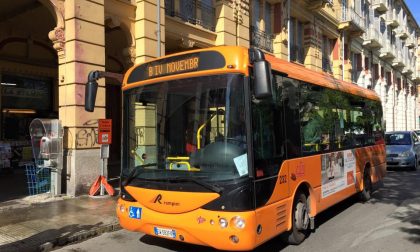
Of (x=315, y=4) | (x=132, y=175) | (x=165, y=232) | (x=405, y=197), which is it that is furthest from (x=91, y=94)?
(x=315, y=4)

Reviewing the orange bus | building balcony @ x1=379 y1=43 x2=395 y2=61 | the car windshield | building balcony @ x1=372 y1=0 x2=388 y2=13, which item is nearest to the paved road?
the orange bus

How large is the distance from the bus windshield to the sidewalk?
6.05 ft

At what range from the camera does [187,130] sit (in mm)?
5832

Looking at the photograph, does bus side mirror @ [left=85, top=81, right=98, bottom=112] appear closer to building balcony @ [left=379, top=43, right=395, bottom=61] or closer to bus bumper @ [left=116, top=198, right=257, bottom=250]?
bus bumper @ [left=116, top=198, right=257, bottom=250]

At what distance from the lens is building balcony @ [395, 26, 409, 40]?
4556 cm

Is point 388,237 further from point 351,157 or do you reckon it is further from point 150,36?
point 150,36

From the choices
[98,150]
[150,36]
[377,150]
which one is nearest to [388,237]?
[377,150]

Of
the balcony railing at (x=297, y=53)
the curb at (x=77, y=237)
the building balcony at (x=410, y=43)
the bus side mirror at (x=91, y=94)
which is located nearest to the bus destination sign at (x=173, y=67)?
the bus side mirror at (x=91, y=94)

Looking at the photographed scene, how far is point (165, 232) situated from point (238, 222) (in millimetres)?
1079

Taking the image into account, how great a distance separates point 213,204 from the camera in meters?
5.20

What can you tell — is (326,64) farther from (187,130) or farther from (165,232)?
(165,232)

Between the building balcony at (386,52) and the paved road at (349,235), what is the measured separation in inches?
1255

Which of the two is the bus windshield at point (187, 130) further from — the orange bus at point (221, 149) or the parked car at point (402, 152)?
the parked car at point (402, 152)

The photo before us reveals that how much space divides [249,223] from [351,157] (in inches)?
184
